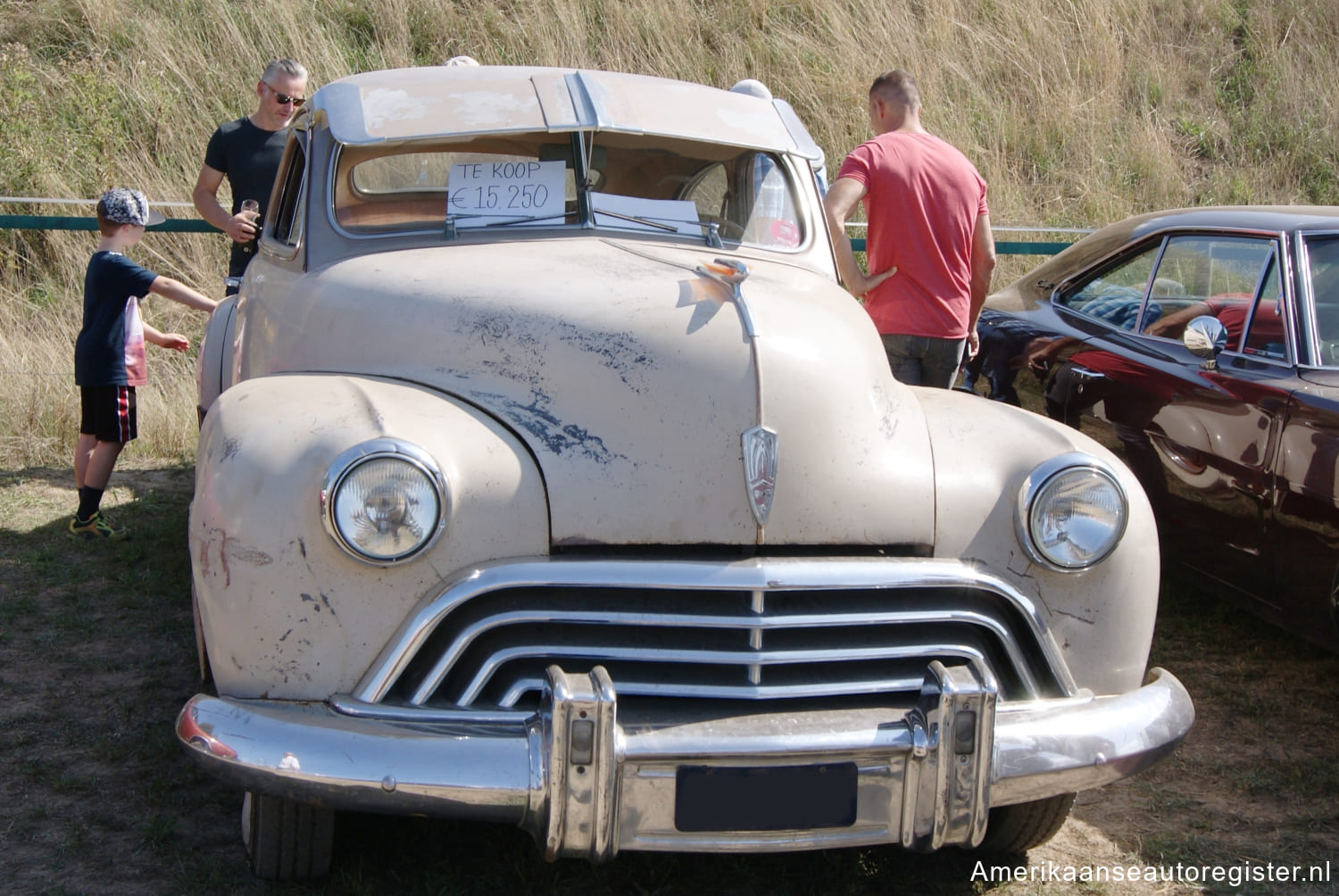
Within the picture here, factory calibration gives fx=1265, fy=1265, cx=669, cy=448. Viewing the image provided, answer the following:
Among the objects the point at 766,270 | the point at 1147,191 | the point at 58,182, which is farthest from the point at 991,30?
the point at 766,270

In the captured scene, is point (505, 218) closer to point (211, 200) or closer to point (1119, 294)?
point (1119, 294)

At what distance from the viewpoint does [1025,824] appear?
2.90 m

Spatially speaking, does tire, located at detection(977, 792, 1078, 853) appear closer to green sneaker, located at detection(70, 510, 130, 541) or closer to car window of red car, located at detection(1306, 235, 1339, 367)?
car window of red car, located at detection(1306, 235, 1339, 367)

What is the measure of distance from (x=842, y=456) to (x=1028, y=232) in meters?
7.61

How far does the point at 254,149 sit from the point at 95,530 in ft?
6.03

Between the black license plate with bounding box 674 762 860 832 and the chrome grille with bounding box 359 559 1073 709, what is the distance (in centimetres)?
17

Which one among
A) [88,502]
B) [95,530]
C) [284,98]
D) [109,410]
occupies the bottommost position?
[95,530]

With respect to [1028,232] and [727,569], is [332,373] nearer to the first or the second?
[727,569]

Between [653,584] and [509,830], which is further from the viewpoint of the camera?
[509,830]

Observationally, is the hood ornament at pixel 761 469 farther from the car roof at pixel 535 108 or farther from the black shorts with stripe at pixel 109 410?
the black shorts with stripe at pixel 109 410

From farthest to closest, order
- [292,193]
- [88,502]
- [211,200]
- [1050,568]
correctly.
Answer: [211,200] → [88,502] → [292,193] → [1050,568]

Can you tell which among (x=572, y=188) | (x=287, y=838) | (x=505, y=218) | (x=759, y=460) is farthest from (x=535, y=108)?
(x=287, y=838)

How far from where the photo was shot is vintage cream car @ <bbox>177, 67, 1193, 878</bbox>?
230 centimetres

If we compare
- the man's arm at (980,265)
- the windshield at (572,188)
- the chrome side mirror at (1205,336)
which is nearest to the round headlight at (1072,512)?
the windshield at (572,188)
